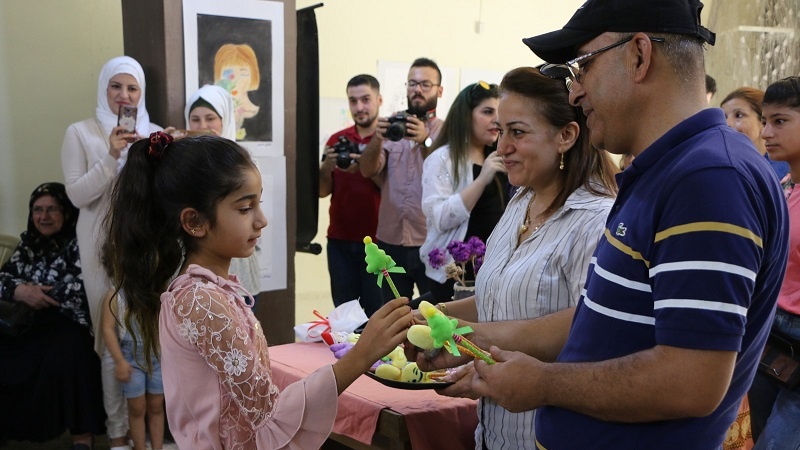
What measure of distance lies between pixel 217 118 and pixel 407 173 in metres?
1.05

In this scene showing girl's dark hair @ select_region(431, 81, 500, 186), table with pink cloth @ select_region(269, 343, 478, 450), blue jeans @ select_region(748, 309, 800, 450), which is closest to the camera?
table with pink cloth @ select_region(269, 343, 478, 450)

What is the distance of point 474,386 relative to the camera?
1.27m

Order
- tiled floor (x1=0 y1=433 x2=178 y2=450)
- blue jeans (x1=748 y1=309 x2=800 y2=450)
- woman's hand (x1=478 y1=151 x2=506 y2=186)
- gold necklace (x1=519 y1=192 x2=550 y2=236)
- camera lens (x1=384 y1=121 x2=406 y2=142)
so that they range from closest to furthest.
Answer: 1. gold necklace (x1=519 y1=192 x2=550 y2=236)
2. blue jeans (x1=748 y1=309 x2=800 y2=450)
3. woman's hand (x1=478 y1=151 x2=506 y2=186)
4. tiled floor (x1=0 y1=433 x2=178 y2=450)
5. camera lens (x1=384 y1=121 x2=406 y2=142)

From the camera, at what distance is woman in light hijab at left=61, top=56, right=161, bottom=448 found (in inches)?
128

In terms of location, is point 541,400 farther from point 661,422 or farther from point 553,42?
point 553,42

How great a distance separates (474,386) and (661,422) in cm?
33

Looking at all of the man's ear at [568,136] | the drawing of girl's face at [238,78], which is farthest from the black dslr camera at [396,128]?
the man's ear at [568,136]

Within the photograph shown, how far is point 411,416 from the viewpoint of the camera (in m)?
1.81

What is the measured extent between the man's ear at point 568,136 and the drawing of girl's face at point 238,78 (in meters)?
2.32

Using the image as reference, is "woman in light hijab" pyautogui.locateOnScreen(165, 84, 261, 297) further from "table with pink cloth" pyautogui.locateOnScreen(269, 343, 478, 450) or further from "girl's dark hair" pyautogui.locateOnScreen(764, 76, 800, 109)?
"girl's dark hair" pyautogui.locateOnScreen(764, 76, 800, 109)

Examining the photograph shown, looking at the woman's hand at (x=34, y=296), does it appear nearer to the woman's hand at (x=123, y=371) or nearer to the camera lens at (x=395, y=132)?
the woman's hand at (x=123, y=371)

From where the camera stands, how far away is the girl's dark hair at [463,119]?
3318mm

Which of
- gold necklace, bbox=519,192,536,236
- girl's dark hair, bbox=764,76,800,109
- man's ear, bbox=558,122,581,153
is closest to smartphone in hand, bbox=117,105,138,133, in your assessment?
gold necklace, bbox=519,192,536,236

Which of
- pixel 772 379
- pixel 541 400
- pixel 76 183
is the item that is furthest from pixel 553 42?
pixel 76 183
